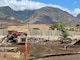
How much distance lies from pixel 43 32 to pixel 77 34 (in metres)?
11.7

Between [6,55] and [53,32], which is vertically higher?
[53,32]

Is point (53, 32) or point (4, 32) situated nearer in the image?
point (4, 32)

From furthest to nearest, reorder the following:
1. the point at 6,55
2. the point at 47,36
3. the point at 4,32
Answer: the point at 47,36 < the point at 4,32 < the point at 6,55

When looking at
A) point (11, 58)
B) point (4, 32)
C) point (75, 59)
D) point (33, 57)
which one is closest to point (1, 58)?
point (11, 58)

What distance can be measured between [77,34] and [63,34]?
8693mm

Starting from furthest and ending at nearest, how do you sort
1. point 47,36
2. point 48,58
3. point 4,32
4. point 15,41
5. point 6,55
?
point 47,36
point 4,32
point 15,41
point 48,58
point 6,55

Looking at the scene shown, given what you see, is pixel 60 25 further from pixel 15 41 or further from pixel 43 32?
pixel 15 41

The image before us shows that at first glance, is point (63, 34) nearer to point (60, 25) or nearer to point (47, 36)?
point (47, 36)

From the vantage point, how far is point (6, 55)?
2412 cm

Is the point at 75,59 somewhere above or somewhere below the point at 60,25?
below

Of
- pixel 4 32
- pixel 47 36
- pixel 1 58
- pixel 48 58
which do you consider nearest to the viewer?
pixel 1 58

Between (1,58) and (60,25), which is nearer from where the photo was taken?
(1,58)

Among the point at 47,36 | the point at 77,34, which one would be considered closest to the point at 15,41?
the point at 47,36

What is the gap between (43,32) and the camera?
251 ft
